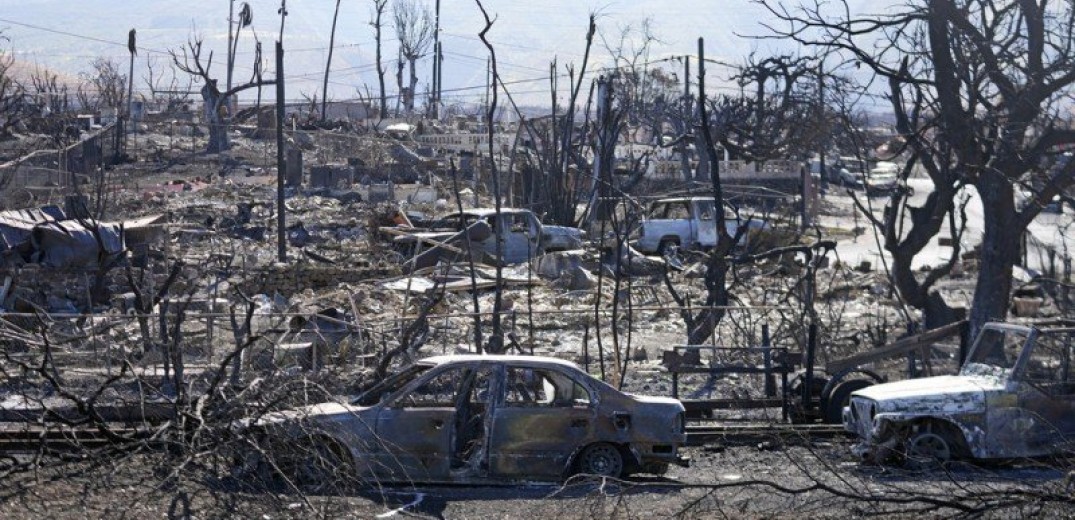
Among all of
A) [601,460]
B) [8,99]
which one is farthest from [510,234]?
[8,99]

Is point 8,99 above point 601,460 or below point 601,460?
above

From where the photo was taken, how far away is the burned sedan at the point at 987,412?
13055 mm

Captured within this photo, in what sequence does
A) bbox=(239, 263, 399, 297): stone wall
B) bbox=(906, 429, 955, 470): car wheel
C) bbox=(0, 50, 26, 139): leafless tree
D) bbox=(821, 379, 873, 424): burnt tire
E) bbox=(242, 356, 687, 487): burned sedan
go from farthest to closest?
bbox=(0, 50, 26, 139): leafless tree
bbox=(239, 263, 399, 297): stone wall
bbox=(821, 379, 873, 424): burnt tire
bbox=(906, 429, 955, 470): car wheel
bbox=(242, 356, 687, 487): burned sedan

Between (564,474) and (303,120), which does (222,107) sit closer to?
(303,120)

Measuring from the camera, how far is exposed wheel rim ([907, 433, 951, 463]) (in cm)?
1303

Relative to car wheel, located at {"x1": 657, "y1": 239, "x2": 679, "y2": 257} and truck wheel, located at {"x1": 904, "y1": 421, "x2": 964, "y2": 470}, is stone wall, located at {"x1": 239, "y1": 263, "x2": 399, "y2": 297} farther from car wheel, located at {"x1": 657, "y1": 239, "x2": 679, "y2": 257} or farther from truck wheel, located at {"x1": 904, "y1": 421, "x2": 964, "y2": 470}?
truck wheel, located at {"x1": 904, "y1": 421, "x2": 964, "y2": 470}

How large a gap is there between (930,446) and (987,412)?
2.08 ft

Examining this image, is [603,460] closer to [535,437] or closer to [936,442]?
[535,437]

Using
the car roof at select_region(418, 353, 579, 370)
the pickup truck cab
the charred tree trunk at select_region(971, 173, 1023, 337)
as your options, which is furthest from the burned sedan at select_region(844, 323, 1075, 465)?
the pickup truck cab

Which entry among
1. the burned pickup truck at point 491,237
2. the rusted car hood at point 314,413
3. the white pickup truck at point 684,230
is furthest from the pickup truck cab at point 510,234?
the rusted car hood at point 314,413

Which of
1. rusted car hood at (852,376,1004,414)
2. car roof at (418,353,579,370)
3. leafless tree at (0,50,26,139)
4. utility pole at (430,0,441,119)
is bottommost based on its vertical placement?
rusted car hood at (852,376,1004,414)

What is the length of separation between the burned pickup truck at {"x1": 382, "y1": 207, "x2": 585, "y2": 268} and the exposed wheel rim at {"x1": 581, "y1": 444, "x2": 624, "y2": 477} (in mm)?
14818

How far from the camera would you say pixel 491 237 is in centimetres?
2995

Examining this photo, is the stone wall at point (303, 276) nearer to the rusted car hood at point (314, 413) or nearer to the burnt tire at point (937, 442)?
the rusted car hood at point (314, 413)
